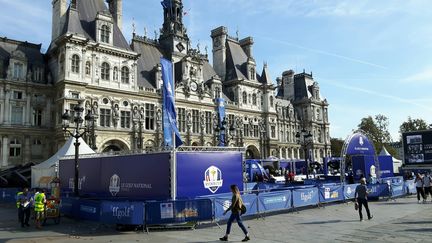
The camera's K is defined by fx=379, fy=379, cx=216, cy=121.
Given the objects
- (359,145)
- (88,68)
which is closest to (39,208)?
(359,145)

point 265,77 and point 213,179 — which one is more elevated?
point 265,77

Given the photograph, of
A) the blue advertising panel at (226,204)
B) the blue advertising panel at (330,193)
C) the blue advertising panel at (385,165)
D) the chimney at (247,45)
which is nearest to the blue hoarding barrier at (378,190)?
the blue advertising panel at (330,193)

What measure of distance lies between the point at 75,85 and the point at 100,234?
29052 millimetres

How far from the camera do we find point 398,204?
23000 mm

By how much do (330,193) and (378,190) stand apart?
456 cm

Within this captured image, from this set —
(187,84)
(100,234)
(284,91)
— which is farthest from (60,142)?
(284,91)

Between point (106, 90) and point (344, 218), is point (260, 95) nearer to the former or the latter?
point (106, 90)

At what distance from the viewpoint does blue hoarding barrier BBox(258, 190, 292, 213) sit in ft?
60.7

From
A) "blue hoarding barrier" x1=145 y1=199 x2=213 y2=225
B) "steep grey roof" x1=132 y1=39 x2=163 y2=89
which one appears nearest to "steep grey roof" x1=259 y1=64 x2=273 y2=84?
"steep grey roof" x1=132 y1=39 x2=163 y2=89

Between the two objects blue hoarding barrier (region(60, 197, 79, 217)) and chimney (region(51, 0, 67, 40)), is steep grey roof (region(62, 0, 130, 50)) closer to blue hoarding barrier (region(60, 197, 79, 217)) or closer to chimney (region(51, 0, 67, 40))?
chimney (region(51, 0, 67, 40))

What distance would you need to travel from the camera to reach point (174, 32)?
56.6 metres

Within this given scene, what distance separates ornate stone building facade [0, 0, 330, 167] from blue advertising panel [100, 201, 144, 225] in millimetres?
26135

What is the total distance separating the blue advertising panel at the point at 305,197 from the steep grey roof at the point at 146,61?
32.2 meters

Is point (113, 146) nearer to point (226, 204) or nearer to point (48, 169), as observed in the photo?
point (48, 169)
